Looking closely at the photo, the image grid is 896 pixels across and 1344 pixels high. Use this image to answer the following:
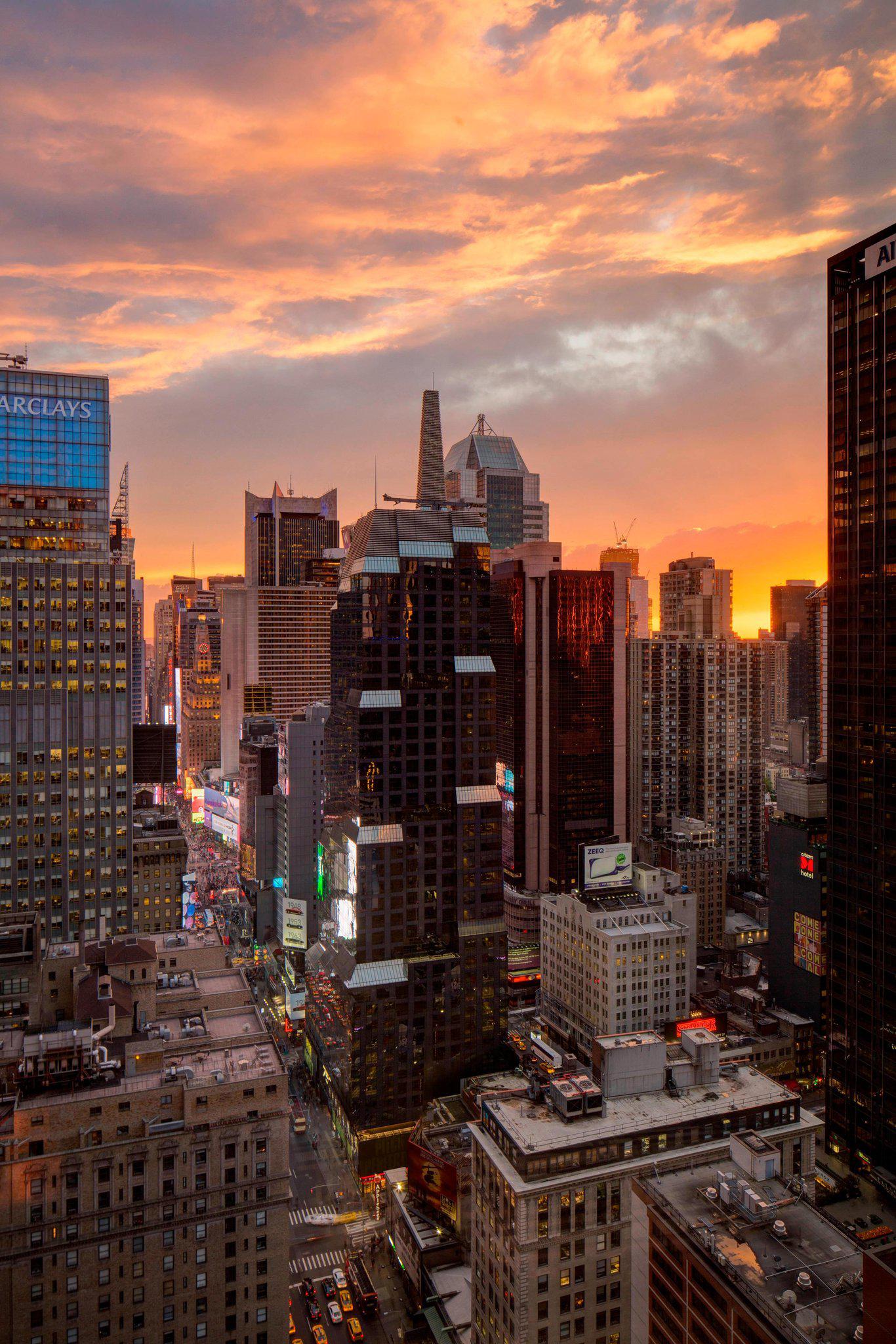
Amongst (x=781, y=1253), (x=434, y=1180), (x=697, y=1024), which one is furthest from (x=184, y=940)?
(x=781, y=1253)

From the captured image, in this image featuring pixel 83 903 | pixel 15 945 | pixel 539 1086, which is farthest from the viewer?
pixel 83 903

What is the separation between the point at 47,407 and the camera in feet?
465

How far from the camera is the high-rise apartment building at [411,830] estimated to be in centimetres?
13662

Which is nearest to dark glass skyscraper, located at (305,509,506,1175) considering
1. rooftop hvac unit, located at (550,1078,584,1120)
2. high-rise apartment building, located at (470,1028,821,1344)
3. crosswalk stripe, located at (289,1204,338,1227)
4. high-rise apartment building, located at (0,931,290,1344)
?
crosswalk stripe, located at (289,1204,338,1227)

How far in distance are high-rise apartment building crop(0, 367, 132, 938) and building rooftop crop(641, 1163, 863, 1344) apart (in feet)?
338

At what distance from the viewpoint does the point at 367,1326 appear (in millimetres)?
94375

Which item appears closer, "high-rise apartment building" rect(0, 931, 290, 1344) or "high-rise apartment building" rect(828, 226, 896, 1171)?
"high-rise apartment building" rect(0, 931, 290, 1344)

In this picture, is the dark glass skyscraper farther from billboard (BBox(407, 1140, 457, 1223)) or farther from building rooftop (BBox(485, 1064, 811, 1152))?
building rooftop (BBox(485, 1064, 811, 1152))

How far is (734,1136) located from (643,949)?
84.7 meters

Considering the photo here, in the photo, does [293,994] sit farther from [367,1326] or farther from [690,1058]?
[690,1058]

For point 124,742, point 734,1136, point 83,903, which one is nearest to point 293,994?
point 83,903

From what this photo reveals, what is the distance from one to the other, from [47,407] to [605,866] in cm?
12563

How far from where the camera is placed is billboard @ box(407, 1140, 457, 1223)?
101938 mm

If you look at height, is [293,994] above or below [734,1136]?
below
